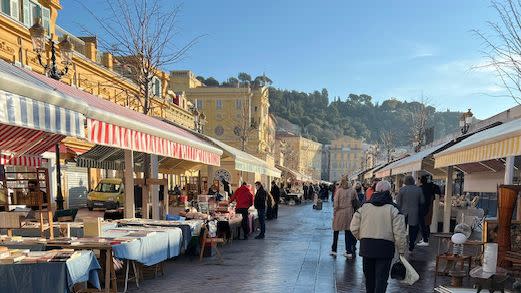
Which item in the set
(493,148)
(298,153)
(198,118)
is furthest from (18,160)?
(298,153)

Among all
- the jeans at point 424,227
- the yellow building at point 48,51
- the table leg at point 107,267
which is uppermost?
the yellow building at point 48,51

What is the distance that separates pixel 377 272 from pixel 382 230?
1.93ft

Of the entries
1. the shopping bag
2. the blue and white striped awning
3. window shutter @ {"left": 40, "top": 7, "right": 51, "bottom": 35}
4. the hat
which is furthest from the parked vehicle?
the blue and white striped awning

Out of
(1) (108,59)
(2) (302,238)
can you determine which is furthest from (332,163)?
(2) (302,238)

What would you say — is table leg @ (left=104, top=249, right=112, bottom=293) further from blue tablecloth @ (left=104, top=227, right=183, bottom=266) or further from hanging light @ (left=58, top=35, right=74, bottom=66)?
hanging light @ (left=58, top=35, right=74, bottom=66)

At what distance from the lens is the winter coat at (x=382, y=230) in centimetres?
525

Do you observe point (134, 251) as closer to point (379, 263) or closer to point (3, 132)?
point (3, 132)

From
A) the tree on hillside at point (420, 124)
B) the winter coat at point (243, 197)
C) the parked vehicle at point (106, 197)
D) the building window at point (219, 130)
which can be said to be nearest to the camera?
the winter coat at point (243, 197)

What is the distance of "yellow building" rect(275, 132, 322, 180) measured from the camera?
80.9 m

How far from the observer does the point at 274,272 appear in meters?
7.77

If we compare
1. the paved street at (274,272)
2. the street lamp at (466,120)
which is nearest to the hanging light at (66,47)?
the paved street at (274,272)

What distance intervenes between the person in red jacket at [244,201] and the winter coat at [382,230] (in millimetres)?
6775

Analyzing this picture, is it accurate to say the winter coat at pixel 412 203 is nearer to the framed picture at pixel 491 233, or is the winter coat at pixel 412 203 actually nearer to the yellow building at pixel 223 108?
the framed picture at pixel 491 233

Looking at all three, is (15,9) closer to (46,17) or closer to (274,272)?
(46,17)
